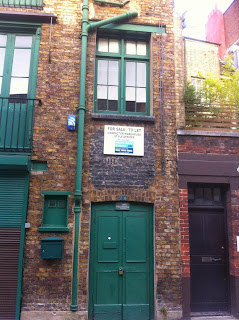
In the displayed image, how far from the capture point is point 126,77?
7203 mm

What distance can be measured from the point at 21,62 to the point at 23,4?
4.71 ft

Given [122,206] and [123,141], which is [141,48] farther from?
[122,206]

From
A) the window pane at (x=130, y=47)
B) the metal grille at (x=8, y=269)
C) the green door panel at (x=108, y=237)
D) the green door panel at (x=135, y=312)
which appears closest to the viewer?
the metal grille at (x=8, y=269)

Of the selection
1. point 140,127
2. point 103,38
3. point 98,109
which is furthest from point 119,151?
point 103,38

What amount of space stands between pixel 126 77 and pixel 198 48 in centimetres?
699

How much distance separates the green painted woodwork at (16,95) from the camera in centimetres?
638

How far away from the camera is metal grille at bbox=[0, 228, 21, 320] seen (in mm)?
5688

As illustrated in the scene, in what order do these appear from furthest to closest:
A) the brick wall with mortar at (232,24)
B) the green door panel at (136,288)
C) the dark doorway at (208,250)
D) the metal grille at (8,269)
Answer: the brick wall with mortar at (232,24) < the dark doorway at (208,250) < the green door panel at (136,288) < the metal grille at (8,269)

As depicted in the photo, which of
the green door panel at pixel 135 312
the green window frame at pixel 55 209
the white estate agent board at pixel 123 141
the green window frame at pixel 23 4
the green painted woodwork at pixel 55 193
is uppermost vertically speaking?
the green window frame at pixel 23 4

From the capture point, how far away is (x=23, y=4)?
23.0ft

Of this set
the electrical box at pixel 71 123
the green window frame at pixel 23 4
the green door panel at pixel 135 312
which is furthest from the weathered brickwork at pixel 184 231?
the green window frame at pixel 23 4

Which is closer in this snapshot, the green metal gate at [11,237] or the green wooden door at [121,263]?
the green metal gate at [11,237]

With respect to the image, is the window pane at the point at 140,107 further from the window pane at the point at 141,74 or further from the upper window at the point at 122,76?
the window pane at the point at 141,74

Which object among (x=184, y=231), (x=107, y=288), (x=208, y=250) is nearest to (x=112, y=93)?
(x=184, y=231)
